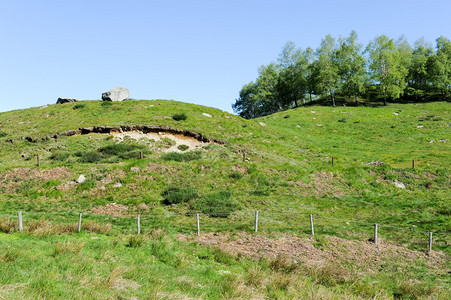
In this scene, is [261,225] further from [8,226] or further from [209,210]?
[8,226]

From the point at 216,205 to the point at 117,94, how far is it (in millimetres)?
43186

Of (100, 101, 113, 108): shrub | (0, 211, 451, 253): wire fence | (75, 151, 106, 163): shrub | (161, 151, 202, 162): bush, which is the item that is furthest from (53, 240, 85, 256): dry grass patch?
(100, 101, 113, 108): shrub

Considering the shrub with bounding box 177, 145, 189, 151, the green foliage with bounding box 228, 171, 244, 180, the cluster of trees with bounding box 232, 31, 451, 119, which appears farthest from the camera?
the cluster of trees with bounding box 232, 31, 451, 119

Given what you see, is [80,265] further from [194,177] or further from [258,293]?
[194,177]

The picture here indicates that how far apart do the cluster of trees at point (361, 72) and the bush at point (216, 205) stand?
63360 mm

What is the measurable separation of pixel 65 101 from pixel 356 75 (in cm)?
6916

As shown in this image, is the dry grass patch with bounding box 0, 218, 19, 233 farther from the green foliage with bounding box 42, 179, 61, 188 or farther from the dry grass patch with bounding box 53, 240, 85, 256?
the green foliage with bounding box 42, 179, 61, 188

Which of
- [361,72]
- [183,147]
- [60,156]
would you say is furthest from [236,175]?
[361,72]

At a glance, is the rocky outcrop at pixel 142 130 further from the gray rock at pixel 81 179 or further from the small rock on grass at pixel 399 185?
the small rock on grass at pixel 399 185

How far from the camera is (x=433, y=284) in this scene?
1217cm

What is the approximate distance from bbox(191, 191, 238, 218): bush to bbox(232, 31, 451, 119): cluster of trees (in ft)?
208

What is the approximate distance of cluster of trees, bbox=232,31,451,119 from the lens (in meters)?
77.6

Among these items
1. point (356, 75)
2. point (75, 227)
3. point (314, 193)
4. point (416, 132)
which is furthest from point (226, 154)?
Answer: point (356, 75)

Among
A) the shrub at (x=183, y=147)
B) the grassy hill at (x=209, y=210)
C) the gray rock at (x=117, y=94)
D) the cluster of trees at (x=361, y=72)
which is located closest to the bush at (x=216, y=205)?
the grassy hill at (x=209, y=210)
